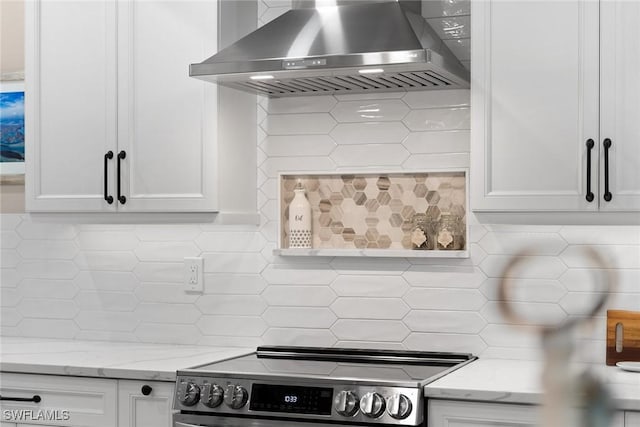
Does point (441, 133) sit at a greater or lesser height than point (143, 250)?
greater

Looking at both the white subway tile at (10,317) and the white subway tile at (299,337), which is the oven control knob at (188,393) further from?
the white subway tile at (10,317)

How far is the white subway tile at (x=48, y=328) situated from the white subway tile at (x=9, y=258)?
0.25 meters

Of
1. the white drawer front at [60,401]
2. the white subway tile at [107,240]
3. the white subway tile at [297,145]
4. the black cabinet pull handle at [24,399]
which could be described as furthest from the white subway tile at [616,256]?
the black cabinet pull handle at [24,399]

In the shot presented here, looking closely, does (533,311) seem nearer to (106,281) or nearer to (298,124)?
(298,124)

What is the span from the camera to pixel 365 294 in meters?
3.25

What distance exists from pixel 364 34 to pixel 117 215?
1.13 meters

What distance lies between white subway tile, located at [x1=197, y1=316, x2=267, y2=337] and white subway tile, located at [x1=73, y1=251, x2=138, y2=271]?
1.31 ft

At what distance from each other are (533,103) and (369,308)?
993mm

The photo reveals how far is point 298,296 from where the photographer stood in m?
3.34

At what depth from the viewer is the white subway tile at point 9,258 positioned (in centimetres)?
380

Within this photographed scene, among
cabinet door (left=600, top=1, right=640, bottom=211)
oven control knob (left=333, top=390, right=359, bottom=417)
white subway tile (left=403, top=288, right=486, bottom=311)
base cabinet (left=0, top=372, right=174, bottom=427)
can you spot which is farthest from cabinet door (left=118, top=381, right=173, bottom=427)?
cabinet door (left=600, top=1, right=640, bottom=211)

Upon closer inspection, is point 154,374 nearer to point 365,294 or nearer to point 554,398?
point 365,294

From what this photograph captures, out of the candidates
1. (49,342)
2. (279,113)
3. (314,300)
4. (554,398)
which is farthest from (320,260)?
(554,398)

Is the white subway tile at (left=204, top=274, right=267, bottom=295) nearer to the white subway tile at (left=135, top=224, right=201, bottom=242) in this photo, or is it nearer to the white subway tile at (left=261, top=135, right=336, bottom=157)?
the white subway tile at (left=135, top=224, right=201, bottom=242)
